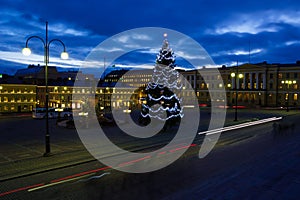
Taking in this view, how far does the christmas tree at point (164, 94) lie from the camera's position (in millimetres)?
25656

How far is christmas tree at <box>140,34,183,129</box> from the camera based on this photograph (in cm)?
2566

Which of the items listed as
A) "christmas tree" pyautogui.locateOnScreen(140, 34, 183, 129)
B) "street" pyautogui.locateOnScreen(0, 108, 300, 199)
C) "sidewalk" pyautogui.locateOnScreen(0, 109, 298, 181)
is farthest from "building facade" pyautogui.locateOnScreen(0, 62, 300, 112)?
"street" pyautogui.locateOnScreen(0, 108, 300, 199)

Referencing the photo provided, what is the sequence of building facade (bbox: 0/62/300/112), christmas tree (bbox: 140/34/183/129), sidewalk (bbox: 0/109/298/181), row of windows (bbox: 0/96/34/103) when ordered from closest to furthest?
sidewalk (bbox: 0/109/298/181)
christmas tree (bbox: 140/34/183/129)
row of windows (bbox: 0/96/34/103)
building facade (bbox: 0/62/300/112)

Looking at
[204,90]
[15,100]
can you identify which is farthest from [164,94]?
[204,90]

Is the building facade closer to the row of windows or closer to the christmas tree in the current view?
the row of windows

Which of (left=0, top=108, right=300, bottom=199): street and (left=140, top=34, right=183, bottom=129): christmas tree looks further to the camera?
(left=140, top=34, right=183, bottom=129): christmas tree

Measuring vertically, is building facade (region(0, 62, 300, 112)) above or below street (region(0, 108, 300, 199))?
above

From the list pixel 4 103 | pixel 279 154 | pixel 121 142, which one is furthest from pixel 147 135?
pixel 4 103

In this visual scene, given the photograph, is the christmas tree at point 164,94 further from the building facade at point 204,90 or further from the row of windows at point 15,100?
the row of windows at point 15,100

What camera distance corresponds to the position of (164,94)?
26047mm

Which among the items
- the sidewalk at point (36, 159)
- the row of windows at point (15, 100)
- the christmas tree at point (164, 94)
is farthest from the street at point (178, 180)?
the row of windows at point (15, 100)

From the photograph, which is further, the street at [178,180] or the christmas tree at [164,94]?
the christmas tree at [164,94]

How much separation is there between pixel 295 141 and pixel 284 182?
1078cm

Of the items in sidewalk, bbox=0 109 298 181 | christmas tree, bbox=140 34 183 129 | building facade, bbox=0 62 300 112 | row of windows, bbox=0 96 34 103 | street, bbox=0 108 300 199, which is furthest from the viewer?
building facade, bbox=0 62 300 112
